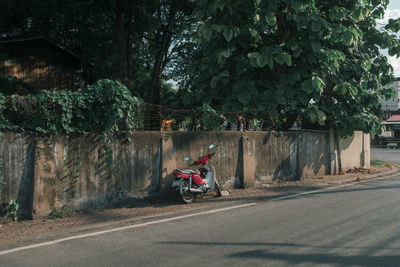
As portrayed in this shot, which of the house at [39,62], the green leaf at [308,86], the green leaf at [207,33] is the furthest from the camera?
the house at [39,62]

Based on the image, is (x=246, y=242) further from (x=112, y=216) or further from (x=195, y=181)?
(x=195, y=181)

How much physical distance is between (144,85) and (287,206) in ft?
51.0

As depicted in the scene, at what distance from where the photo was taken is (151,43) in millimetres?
23141

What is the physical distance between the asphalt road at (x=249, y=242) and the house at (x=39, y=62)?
1143 cm

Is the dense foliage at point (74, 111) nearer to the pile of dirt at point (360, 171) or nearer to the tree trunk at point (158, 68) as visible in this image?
the tree trunk at point (158, 68)

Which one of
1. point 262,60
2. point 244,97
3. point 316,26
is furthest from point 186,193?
point 316,26

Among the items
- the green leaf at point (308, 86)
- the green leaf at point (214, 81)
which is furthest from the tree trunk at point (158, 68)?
the green leaf at point (308, 86)

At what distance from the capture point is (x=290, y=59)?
11633 millimetres

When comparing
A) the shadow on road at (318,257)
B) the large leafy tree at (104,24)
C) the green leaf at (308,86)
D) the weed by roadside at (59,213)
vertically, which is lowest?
the shadow on road at (318,257)

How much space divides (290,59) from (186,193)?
5.68 metres

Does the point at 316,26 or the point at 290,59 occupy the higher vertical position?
the point at 316,26

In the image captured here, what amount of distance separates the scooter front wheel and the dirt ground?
0.55 feet

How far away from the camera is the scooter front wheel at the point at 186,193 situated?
8.88 metres

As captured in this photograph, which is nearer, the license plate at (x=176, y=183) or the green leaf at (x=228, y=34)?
the license plate at (x=176, y=183)
